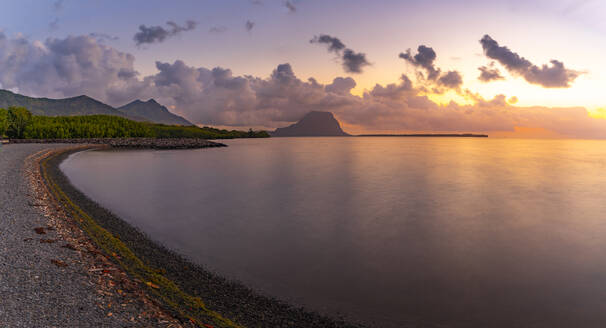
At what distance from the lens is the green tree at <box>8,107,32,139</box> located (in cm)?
10319

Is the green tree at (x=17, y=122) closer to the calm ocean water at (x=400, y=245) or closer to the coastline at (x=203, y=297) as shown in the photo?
the calm ocean water at (x=400, y=245)

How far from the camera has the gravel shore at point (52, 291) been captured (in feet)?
21.9

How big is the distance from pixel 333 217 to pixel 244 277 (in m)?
12.6

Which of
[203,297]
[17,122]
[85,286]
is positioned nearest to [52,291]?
[85,286]

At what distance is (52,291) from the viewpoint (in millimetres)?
7688

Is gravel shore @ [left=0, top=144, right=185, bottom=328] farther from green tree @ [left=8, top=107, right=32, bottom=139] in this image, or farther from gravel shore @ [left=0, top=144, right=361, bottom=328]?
green tree @ [left=8, top=107, right=32, bottom=139]

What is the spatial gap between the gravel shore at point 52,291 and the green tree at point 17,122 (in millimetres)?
127945

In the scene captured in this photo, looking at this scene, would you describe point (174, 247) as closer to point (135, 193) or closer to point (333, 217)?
point (333, 217)

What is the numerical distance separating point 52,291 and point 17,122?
136694 millimetres

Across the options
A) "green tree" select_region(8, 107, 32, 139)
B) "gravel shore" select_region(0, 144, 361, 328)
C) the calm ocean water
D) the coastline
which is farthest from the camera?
"green tree" select_region(8, 107, 32, 139)

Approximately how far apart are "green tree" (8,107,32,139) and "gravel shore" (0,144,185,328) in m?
128

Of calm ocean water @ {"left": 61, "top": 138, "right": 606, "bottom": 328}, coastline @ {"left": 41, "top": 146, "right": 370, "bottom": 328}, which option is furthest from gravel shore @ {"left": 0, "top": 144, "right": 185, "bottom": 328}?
calm ocean water @ {"left": 61, "top": 138, "right": 606, "bottom": 328}

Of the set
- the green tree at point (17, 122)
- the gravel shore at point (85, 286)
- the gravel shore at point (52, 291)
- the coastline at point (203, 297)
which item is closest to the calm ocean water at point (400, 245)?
the coastline at point (203, 297)

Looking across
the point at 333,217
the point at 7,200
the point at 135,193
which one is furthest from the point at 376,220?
the point at 135,193
